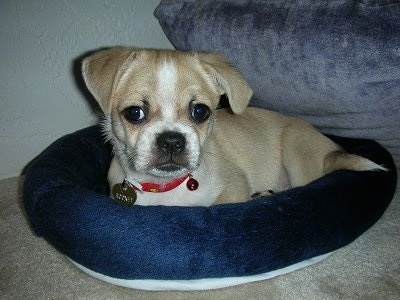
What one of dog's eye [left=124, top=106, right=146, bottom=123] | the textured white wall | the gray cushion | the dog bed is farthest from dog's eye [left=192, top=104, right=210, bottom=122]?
the textured white wall

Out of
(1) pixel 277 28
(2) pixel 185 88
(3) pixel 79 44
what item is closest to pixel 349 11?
(1) pixel 277 28

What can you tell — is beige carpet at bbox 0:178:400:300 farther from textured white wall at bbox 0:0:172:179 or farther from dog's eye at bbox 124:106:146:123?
textured white wall at bbox 0:0:172:179

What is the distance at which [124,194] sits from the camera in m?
2.28

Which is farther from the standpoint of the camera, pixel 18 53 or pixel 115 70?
pixel 18 53

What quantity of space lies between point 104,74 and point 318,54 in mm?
1265

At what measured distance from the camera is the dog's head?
A: 1956 millimetres

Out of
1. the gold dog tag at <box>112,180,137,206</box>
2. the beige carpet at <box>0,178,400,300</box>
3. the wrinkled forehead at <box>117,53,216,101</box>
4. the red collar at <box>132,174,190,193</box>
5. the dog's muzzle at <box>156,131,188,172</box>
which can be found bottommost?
the beige carpet at <box>0,178,400,300</box>

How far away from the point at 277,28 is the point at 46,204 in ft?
5.55

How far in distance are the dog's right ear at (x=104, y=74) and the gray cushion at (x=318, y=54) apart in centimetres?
95

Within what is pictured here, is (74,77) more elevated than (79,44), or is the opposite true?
(79,44)

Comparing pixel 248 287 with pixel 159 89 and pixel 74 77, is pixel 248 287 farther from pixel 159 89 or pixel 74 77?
pixel 74 77

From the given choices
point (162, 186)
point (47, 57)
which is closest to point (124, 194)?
point (162, 186)

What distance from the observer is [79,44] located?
3.06 metres

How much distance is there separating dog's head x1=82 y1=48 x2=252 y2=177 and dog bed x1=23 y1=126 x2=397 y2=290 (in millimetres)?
265
